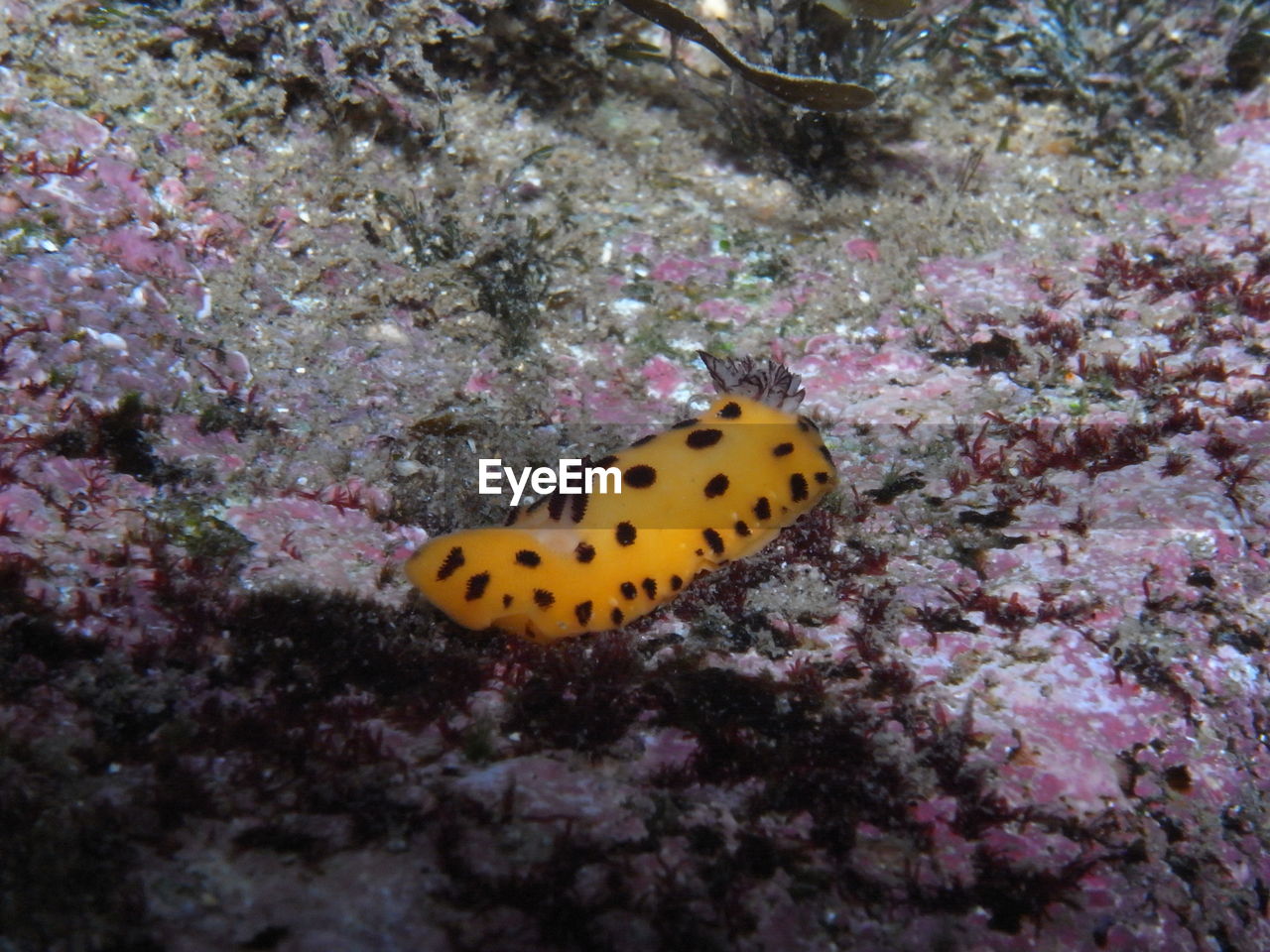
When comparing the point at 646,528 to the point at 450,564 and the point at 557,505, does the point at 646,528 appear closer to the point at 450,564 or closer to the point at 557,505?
the point at 557,505

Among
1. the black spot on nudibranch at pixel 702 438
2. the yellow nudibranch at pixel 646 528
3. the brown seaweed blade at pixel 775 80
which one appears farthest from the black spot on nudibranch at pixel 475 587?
the brown seaweed blade at pixel 775 80

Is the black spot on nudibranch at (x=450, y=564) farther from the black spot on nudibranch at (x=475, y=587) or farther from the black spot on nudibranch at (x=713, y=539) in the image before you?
the black spot on nudibranch at (x=713, y=539)

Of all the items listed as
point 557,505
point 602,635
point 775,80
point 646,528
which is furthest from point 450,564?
point 775,80

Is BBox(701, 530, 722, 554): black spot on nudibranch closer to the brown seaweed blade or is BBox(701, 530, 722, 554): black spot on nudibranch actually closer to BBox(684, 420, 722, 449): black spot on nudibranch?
BBox(684, 420, 722, 449): black spot on nudibranch

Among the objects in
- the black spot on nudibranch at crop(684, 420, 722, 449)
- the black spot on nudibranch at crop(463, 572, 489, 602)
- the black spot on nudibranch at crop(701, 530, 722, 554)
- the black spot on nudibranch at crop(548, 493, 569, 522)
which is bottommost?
the black spot on nudibranch at crop(463, 572, 489, 602)

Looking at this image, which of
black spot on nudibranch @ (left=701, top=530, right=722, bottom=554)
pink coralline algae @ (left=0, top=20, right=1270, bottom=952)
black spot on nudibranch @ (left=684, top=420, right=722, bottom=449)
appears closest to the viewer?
pink coralline algae @ (left=0, top=20, right=1270, bottom=952)

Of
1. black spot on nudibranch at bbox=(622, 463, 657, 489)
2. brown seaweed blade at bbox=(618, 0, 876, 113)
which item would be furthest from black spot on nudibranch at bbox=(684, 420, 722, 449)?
brown seaweed blade at bbox=(618, 0, 876, 113)

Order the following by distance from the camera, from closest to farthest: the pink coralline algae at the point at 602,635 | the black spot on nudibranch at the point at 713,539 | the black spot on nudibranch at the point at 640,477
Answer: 1. the pink coralline algae at the point at 602,635
2. the black spot on nudibranch at the point at 713,539
3. the black spot on nudibranch at the point at 640,477
